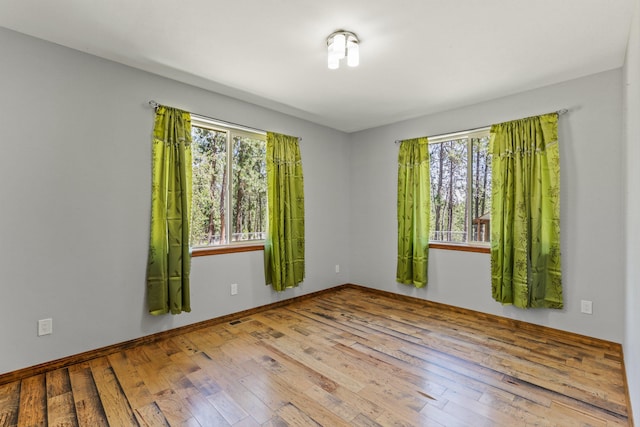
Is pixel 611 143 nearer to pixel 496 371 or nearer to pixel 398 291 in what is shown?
pixel 496 371

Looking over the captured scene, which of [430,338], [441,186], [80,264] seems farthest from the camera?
[441,186]

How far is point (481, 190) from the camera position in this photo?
3.58m

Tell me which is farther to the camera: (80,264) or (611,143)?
(611,143)

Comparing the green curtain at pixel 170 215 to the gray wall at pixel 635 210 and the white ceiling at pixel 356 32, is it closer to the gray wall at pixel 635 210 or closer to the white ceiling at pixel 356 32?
the white ceiling at pixel 356 32

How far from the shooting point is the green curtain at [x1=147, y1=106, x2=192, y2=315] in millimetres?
2795

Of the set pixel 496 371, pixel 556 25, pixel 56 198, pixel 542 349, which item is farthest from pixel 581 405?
pixel 56 198

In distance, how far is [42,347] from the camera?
2.28m

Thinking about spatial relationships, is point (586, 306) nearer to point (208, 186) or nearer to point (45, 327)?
point (208, 186)

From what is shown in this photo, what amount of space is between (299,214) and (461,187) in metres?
2.07

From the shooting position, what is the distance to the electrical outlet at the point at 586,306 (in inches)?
111

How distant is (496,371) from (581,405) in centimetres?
50

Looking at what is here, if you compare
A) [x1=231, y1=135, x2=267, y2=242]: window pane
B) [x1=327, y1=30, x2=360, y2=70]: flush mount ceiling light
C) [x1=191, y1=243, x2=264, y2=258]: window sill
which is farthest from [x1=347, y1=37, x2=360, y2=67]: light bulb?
[x1=191, y1=243, x2=264, y2=258]: window sill

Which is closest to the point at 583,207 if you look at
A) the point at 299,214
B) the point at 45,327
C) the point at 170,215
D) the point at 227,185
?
the point at 299,214

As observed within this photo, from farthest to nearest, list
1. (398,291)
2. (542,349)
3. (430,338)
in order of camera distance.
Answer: (398,291), (430,338), (542,349)
